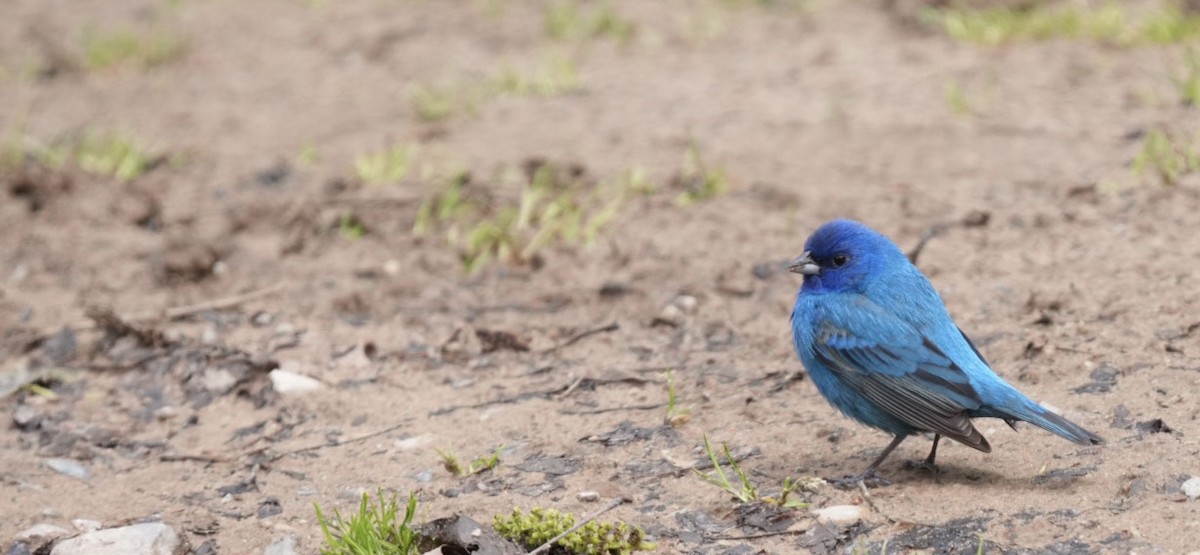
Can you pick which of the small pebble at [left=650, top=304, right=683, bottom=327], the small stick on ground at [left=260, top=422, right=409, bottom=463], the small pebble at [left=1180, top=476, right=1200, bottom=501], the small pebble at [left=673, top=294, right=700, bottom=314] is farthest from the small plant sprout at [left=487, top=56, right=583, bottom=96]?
the small pebble at [left=1180, top=476, right=1200, bottom=501]

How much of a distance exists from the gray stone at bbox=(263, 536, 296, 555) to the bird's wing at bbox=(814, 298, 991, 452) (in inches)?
70.8

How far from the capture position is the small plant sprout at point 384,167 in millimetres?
7414

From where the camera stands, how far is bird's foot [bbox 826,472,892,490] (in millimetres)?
4215

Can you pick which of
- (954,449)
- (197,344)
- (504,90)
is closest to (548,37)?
(504,90)

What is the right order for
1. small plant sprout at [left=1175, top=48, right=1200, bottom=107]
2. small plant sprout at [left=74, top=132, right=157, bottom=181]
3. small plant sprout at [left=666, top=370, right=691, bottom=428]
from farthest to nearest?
small plant sprout at [left=74, top=132, right=157, bottom=181] → small plant sprout at [left=1175, top=48, right=1200, bottom=107] → small plant sprout at [left=666, top=370, right=691, bottom=428]

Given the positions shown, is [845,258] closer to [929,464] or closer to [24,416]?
[929,464]

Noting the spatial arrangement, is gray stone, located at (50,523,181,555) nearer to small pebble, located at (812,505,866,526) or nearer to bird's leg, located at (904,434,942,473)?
small pebble, located at (812,505,866,526)

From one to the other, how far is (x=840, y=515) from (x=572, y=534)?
79cm

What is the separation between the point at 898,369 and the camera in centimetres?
442

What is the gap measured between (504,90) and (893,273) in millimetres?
4388

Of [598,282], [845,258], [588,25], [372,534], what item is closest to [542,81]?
[588,25]

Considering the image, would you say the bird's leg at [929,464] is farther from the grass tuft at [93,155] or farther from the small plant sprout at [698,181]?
the grass tuft at [93,155]

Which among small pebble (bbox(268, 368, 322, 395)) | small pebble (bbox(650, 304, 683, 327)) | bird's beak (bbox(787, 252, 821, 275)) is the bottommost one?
small pebble (bbox(268, 368, 322, 395))

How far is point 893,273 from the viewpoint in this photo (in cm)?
470
